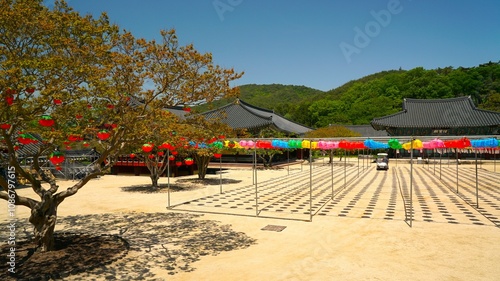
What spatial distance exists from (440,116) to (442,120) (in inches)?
52.9

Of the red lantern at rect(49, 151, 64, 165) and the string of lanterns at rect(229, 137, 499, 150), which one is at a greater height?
the string of lanterns at rect(229, 137, 499, 150)

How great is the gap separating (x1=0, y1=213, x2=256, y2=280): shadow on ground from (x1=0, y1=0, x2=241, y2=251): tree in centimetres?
84

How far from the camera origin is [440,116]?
167ft

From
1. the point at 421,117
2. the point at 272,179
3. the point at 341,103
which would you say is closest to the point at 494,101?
the point at 421,117

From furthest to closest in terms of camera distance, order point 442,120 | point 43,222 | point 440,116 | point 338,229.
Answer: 1. point 440,116
2. point 442,120
3. point 338,229
4. point 43,222

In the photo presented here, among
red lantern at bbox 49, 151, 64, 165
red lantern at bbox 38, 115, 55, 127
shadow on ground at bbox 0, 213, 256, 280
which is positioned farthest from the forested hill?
red lantern at bbox 38, 115, 55, 127

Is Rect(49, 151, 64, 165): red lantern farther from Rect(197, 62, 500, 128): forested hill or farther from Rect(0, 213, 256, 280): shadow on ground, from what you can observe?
Rect(197, 62, 500, 128): forested hill

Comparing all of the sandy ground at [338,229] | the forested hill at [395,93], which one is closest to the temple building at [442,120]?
the forested hill at [395,93]

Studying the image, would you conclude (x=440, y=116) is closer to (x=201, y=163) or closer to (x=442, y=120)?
(x=442, y=120)

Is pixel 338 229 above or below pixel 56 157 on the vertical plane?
below

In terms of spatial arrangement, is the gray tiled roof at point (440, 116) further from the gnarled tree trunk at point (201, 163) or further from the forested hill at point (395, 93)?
the gnarled tree trunk at point (201, 163)

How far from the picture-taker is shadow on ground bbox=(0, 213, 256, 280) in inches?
286

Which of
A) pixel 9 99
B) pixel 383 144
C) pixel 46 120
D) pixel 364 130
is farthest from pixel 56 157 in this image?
pixel 364 130

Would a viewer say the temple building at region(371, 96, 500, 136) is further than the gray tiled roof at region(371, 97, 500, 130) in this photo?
No
